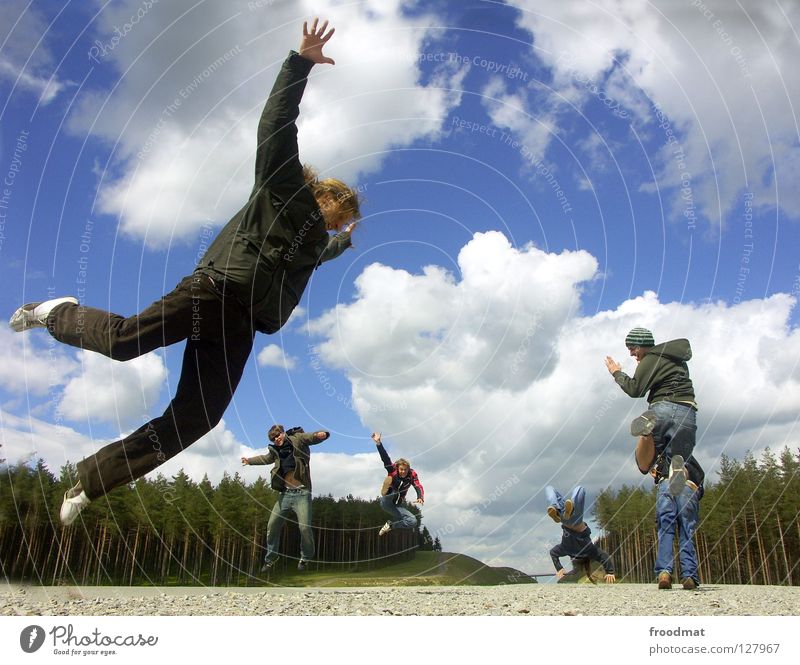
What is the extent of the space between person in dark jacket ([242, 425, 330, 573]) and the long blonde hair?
12.2 feet

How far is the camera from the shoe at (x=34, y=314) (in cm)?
537

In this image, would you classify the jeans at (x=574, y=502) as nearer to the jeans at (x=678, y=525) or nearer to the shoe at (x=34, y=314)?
the jeans at (x=678, y=525)

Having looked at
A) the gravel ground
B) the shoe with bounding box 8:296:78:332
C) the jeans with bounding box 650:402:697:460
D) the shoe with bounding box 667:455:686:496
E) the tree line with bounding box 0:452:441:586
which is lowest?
the gravel ground

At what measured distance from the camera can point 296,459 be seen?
30.8ft

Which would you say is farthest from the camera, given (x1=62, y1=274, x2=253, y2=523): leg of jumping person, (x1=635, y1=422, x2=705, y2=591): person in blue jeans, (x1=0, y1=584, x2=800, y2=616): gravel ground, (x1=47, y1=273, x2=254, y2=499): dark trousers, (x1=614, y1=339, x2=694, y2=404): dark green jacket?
(x1=614, y1=339, x2=694, y2=404): dark green jacket

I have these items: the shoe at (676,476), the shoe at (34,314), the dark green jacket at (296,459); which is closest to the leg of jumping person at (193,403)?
the shoe at (34,314)

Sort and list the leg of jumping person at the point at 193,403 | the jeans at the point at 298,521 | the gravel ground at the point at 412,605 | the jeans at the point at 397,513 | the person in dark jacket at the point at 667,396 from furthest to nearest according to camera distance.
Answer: the jeans at the point at 397,513 → the jeans at the point at 298,521 → the person in dark jacket at the point at 667,396 → the gravel ground at the point at 412,605 → the leg of jumping person at the point at 193,403

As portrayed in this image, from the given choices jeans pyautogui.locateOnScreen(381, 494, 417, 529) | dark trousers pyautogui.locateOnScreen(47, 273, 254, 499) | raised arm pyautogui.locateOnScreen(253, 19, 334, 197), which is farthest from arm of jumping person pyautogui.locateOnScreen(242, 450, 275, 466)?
raised arm pyautogui.locateOnScreen(253, 19, 334, 197)

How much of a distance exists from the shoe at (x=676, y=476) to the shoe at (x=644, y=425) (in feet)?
1.41

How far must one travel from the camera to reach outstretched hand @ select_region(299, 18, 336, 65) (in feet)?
18.1

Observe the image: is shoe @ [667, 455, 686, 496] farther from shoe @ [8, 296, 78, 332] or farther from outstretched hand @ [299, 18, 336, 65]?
shoe @ [8, 296, 78, 332]
